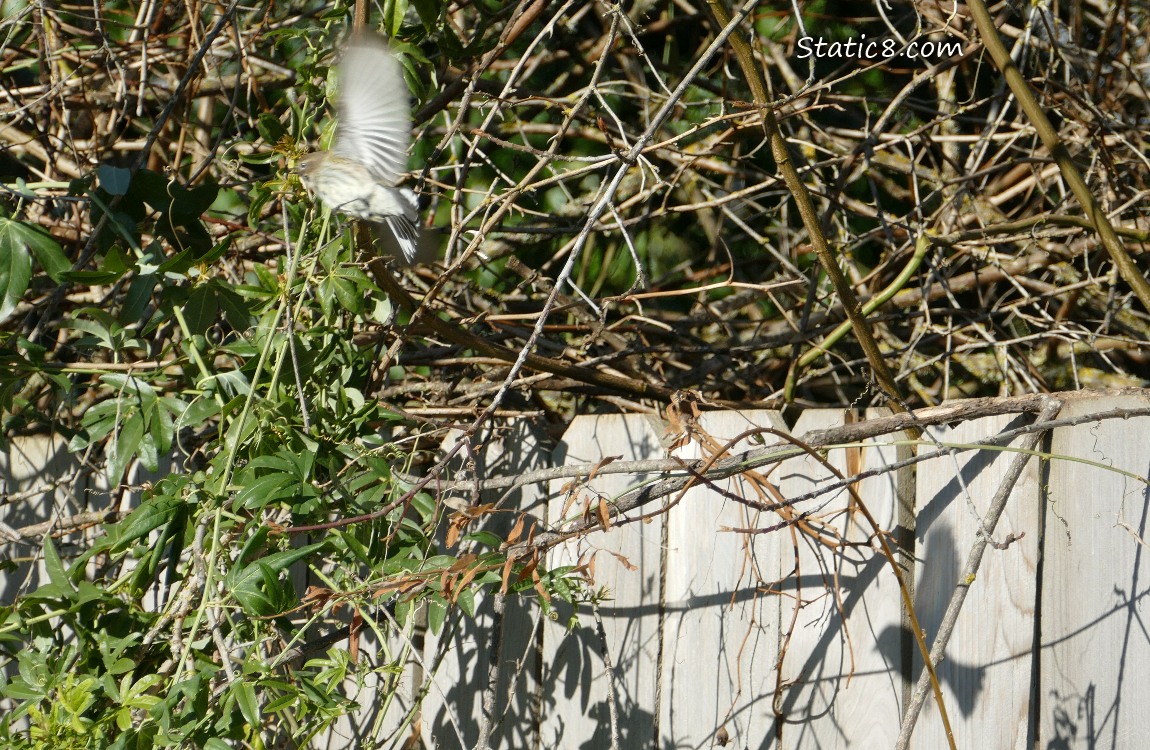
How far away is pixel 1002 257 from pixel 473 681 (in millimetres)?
1459

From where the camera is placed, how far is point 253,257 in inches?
76.2

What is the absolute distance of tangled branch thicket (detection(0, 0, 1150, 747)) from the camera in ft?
4.52

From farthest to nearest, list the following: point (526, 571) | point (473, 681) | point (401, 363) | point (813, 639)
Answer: point (401, 363), point (473, 681), point (813, 639), point (526, 571)

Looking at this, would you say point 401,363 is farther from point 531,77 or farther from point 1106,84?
point 1106,84

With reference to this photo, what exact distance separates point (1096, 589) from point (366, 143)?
117 cm

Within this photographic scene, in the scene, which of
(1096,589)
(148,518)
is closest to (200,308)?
(148,518)

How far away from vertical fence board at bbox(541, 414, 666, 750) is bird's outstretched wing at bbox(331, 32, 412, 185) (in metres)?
0.65

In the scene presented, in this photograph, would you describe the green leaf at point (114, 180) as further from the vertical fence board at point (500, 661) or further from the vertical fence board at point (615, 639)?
the vertical fence board at point (615, 639)

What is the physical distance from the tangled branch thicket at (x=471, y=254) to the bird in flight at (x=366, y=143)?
3.5 inches

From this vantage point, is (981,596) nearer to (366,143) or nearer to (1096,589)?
(1096,589)

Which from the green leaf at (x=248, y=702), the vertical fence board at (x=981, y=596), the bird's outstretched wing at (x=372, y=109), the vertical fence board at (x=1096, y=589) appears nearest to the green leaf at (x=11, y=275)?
the bird's outstretched wing at (x=372, y=109)

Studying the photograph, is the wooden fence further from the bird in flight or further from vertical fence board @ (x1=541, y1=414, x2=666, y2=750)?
the bird in flight

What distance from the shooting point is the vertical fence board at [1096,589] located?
48.9 inches

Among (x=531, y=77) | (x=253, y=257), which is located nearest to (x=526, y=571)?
(x=253, y=257)
